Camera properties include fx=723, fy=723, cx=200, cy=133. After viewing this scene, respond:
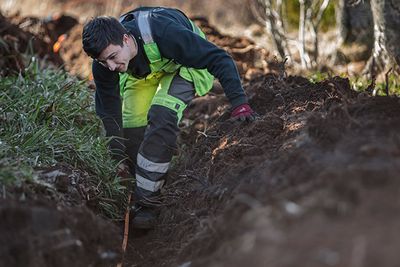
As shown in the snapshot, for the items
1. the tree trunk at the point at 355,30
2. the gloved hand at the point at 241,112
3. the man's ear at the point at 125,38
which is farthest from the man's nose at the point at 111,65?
the tree trunk at the point at 355,30

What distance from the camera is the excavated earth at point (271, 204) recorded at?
2721 mm

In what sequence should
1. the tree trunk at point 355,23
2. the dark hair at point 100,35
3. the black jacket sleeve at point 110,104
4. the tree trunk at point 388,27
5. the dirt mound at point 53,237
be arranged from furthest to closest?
the tree trunk at point 355,23 → the tree trunk at point 388,27 → the black jacket sleeve at point 110,104 → the dark hair at point 100,35 → the dirt mound at point 53,237

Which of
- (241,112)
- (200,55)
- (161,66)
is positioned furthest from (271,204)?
(161,66)

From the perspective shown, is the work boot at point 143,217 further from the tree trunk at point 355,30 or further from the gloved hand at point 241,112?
the tree trunk at point 355,30

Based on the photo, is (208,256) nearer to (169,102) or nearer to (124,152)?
(169,102)

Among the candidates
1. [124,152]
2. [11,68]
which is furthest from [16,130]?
[11,68]

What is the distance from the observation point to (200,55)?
4.89 metres

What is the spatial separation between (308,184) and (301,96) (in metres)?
2.51

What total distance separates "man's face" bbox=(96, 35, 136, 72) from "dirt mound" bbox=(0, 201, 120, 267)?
4.23 feet

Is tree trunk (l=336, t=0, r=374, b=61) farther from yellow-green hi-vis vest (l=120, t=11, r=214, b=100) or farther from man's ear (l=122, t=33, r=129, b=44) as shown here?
man's ear (l=122, t=33, r=129, b=44)

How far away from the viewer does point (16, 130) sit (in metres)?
5.30

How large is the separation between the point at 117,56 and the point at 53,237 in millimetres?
1651

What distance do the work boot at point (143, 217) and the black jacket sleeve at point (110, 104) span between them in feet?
2.06

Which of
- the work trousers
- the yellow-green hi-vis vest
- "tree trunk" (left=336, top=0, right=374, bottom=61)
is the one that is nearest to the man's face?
the yellow-green hi-vis vest
